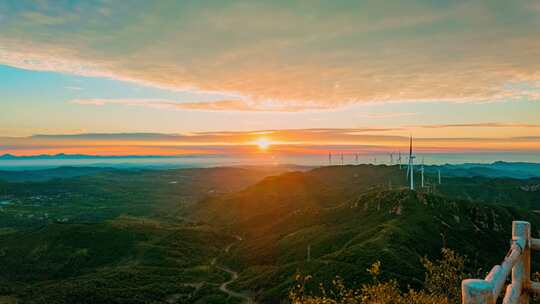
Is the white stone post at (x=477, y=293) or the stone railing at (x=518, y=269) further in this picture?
the stone railing at (x=518, y=269)

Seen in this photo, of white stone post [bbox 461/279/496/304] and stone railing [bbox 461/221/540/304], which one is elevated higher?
white stone post [bbox 461/279/496/304]

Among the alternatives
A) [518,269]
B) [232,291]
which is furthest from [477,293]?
[232,291]

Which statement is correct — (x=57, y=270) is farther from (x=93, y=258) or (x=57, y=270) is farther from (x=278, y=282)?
(x=278, y=282)

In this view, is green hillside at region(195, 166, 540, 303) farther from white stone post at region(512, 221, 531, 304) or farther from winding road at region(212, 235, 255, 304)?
white stone post at region(512, 221, 531, 304)

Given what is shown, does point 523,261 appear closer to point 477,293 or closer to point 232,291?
point 477,293

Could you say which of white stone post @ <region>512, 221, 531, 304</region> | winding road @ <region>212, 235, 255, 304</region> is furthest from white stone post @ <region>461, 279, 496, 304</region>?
winding road @ <region>212, 235, 255, 304</region>

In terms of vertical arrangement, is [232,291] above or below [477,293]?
below

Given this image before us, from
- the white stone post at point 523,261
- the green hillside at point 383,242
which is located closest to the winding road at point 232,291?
the green hillside at point 383,242

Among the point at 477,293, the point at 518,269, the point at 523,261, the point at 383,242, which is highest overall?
the point at 477,293

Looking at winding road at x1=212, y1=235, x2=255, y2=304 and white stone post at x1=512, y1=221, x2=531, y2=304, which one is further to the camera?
winding road at x1=212, y1=235, x2=255, y2=304

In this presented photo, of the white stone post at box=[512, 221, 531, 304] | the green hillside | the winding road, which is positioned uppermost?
the white stone post at box=[512, 221, 531, 304]

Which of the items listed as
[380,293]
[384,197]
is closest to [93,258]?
[384,197]

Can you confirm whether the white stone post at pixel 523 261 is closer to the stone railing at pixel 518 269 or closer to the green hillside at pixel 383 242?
the stone railing at pixel 518 269
